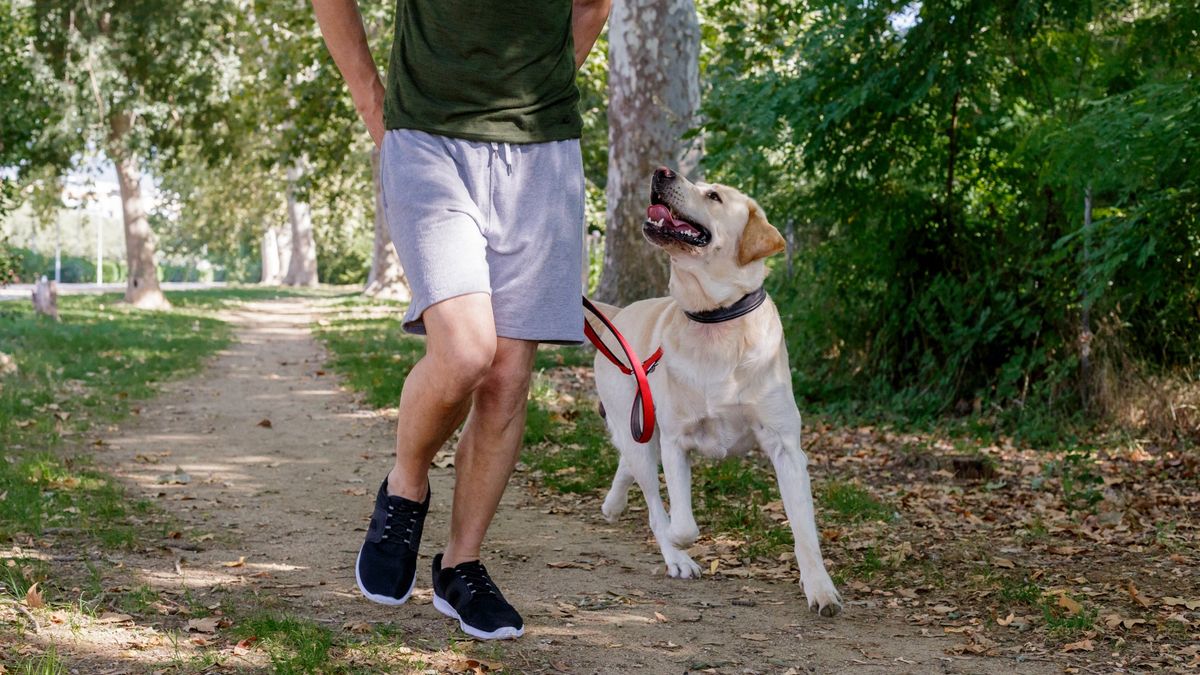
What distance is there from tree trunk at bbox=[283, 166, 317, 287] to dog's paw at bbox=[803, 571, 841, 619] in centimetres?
3897

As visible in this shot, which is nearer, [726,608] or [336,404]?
[726,608]

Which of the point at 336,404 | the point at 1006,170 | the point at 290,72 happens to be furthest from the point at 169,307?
the point at 1006,170

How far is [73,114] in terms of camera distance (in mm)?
20859

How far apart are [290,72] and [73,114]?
4016 mm

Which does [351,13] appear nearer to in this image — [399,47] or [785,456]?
[399,47]

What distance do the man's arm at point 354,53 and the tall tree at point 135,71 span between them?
19.5 meters

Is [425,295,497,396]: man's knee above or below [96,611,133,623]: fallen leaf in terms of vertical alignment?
above

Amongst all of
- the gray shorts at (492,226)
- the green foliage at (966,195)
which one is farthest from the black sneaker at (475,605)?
the green foliage at (966,195)

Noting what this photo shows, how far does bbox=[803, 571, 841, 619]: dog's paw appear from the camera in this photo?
391 centimetres

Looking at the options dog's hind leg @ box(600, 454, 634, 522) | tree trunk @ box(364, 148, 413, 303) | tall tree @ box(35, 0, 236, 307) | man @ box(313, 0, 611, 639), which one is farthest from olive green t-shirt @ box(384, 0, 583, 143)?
tree trunk @ box(364, 148, 413, 303)

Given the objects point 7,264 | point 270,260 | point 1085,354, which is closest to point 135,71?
point 7,264

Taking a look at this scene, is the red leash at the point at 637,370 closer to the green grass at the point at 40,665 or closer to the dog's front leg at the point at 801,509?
the dog's front leg at the point at 801,509

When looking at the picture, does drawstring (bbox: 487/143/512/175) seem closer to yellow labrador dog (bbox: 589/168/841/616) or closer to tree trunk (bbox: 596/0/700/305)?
yellow labrador dog (bbox: 589/168/841/616)

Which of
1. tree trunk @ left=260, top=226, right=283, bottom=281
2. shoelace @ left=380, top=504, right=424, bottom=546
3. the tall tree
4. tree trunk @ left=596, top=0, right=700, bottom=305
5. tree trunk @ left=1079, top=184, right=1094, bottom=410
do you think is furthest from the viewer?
tree trunk @ left=260, top=226, right=283, bottom=281
